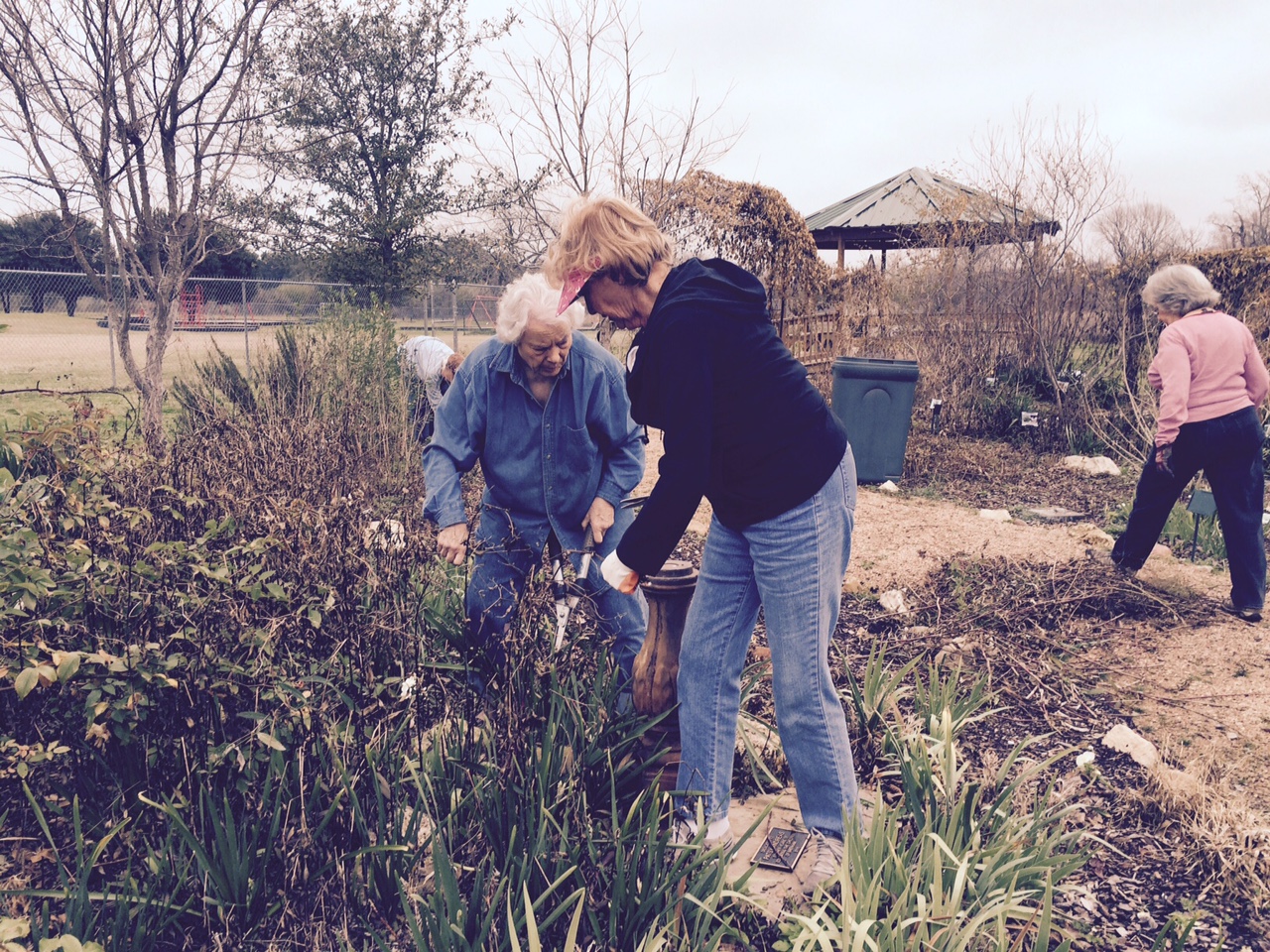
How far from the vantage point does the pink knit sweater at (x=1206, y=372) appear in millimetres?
4293

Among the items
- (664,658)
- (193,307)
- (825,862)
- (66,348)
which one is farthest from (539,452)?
(66,348)

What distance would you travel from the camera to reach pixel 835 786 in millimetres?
2186

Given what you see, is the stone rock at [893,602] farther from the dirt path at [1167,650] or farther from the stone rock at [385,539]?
the stone rock at [385,539]

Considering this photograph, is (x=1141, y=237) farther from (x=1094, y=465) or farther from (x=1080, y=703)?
(x=1080, y=703)

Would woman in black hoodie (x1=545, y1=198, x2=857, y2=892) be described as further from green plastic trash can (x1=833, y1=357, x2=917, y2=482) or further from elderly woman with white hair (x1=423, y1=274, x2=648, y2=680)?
green plastic trash can (x1=833, y1=357, x2=917, y2=482)

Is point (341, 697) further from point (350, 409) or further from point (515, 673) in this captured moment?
point (350, 409)

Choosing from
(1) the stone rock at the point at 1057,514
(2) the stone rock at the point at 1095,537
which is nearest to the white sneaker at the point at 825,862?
(2) the stone rock at the point at 1095,537

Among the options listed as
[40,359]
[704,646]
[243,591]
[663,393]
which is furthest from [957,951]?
[40,359]

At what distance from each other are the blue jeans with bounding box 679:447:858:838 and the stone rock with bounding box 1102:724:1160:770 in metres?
1.37

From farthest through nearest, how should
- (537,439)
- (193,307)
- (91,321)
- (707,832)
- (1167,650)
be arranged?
(193,307)
(91,321)
(1167,650)
(537,439)
(707,832)

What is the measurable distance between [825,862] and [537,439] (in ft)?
4.98

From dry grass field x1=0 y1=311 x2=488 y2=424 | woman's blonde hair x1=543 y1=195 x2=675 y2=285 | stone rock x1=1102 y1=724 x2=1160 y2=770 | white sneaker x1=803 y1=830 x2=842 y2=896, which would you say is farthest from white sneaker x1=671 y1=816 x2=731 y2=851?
dry grass field x1=0 y1=311 x2=488 y2=424

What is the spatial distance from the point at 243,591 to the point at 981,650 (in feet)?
9.47

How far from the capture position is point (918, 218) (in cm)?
1177
